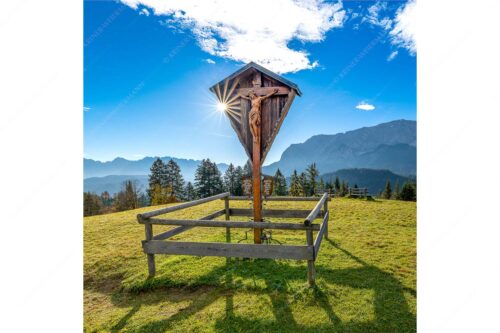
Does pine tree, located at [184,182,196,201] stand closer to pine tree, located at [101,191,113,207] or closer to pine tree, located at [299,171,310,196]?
pine tree, located at [299,171,310,196]

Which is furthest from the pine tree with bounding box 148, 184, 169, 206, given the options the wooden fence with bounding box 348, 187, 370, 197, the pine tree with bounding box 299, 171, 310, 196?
the pine tree with bounding box 299, 171, 310, 196

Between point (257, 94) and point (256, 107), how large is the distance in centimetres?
31

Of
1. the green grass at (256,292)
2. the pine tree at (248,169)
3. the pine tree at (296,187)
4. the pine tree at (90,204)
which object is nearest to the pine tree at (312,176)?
the pine tree at (296,187)

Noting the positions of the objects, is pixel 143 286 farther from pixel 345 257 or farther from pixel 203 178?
pixel 203 178

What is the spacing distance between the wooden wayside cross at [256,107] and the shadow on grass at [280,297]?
38.3 inches

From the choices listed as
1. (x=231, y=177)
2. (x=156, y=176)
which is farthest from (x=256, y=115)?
(x=231, y=177)

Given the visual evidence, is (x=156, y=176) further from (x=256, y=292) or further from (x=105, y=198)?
(x=256, y=292)

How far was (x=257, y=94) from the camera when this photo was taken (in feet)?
18.7

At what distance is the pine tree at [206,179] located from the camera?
3831 centimetres

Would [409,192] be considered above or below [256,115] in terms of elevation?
below

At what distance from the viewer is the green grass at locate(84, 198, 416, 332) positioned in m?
3.56

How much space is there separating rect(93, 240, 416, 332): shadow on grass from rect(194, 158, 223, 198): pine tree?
33.0 meters

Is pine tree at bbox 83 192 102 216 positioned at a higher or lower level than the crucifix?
lower

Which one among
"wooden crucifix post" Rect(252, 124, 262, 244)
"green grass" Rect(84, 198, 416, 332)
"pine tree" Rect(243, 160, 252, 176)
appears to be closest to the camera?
"green grass" Rect(84, 198, 416, 332)
